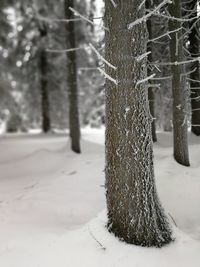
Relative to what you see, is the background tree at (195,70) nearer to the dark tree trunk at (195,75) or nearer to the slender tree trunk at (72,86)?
the dark tree trunk at (195,75)

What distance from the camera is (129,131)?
5324mm

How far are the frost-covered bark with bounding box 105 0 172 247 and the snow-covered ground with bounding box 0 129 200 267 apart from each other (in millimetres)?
300

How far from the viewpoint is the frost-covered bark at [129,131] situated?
5.32 m

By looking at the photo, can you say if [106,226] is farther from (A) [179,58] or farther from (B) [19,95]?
(B) [19,95]

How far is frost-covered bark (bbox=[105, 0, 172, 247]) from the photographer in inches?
209

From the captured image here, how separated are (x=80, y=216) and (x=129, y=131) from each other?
218 centimetres

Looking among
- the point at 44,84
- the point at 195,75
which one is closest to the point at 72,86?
the point at 195,75

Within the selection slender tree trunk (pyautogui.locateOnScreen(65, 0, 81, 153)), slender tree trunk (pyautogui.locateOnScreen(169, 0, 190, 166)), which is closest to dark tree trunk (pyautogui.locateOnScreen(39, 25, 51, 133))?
slender tree trunk (pyautogui.locateOnScreen(65, 0, 81, 153))

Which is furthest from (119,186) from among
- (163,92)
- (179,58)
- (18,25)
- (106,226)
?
(18,25)

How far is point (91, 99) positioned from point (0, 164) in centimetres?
901

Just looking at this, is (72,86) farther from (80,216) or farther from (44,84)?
(44,84)

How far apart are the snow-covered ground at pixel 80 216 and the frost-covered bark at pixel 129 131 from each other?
0.30 meters

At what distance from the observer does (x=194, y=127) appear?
860 cm

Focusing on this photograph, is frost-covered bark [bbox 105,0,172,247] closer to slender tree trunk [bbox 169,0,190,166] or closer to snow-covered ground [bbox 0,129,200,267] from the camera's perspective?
snow-covered ground [bbox 0,129,200,267]
